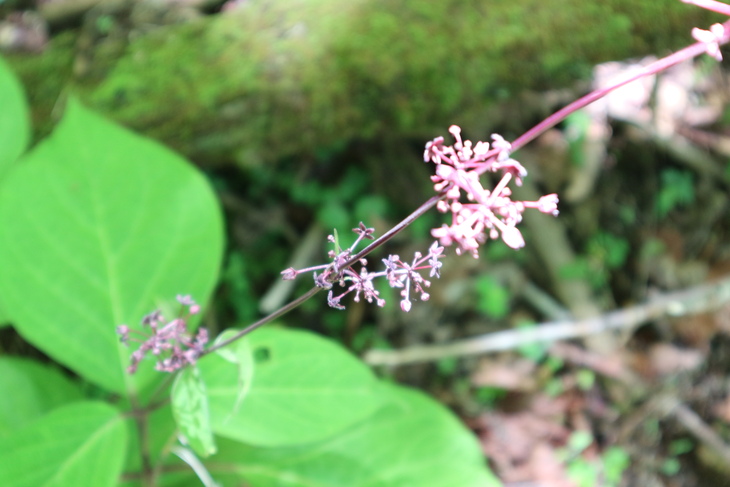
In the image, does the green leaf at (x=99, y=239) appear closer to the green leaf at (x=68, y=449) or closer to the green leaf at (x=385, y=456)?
the green leaf at (x=68, y=449)

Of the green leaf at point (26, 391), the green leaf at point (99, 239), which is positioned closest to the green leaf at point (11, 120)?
the green leaf at point (99, 239)

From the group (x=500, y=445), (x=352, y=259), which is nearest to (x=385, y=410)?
(x=500, y=445)

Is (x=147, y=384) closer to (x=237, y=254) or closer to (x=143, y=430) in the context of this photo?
(x=143, y=430)

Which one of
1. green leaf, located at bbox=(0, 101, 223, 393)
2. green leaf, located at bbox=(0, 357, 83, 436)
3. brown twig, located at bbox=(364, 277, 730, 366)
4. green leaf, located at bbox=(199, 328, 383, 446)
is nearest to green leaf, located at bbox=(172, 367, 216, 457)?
green leaf, located at bbox=(199, 328, 383, 446)

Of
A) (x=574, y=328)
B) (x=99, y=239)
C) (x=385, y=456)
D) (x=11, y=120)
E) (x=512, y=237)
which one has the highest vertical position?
(x=512, y=237)

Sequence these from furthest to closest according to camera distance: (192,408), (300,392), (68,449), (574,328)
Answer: (574,328) → (300,392) → (68,449) → (192,408)

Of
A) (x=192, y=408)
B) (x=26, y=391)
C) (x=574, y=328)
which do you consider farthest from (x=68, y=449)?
(x=574, y=328)

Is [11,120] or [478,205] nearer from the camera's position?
[478,205]

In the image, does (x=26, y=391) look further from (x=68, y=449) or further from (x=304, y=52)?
(x=304, y=52)
